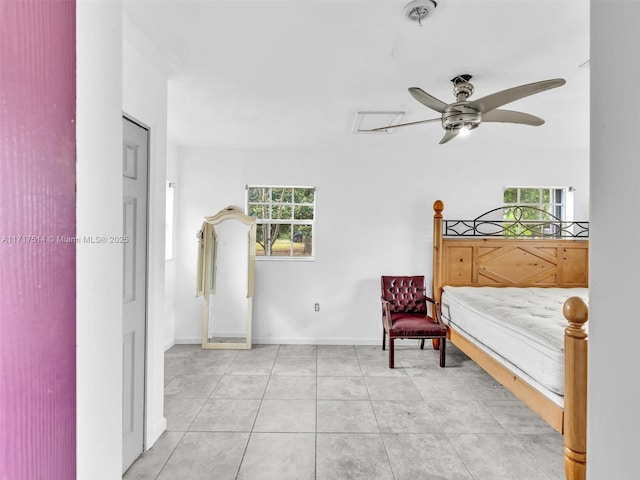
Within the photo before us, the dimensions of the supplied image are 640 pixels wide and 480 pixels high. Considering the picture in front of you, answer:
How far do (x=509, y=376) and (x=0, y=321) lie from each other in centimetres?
293

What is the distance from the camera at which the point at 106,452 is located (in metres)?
0.63

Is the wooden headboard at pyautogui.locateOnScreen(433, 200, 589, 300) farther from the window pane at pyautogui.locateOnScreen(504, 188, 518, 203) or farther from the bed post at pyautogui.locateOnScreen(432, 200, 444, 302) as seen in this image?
the window pane at pyautogui.locateOnScreen(504, 188, 518, 203)

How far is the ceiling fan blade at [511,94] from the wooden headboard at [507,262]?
7.25 ft

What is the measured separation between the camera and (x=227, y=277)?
4.26 m

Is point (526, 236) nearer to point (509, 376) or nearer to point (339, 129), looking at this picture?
point (509, 376)

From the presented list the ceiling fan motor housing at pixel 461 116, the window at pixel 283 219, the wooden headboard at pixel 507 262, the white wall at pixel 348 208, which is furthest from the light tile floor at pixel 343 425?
the ceiling fan motor housing at pixel 461 116

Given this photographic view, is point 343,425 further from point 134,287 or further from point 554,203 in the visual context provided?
point 554,203

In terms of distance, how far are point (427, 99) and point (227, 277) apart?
3.14 meters

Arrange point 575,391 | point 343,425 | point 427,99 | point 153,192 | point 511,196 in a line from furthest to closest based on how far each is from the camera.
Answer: point 511,196 < point 343,425 < point 153,192 < point 427,99 < point 575,391

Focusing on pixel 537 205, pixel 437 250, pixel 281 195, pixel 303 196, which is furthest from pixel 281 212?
pixel 537 205

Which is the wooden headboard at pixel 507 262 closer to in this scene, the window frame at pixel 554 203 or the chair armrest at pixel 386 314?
the window frame at pixel 554 203

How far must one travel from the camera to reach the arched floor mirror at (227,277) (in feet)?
13.7

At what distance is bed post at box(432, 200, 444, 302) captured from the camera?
419 cm

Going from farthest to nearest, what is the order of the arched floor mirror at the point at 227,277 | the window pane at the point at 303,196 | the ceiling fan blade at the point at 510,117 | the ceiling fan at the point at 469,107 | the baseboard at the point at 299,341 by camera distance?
the window pane at the point at 303,196, the baseboard at the point at 299,341, the arched floor mirror at the point at 227,277, the ceiling fan blade at the point at 510,117, the ceiling fan at the point at 469,107
